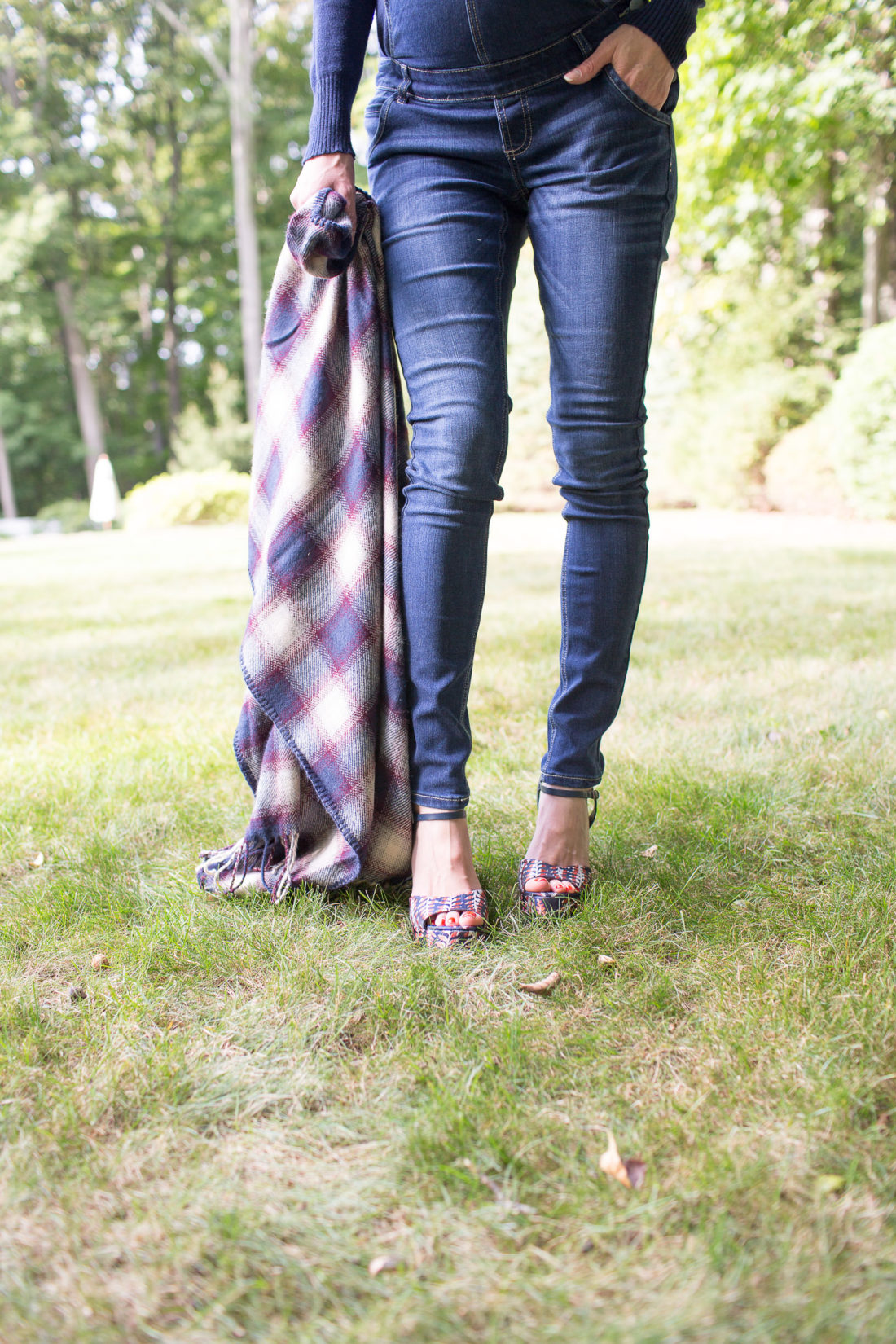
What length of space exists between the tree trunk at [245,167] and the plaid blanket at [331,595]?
51.6ft

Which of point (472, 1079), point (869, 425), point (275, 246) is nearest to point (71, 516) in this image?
point (275, 246)

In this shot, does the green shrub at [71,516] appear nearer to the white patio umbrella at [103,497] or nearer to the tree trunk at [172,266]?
the white patio umbrella at [103,497]

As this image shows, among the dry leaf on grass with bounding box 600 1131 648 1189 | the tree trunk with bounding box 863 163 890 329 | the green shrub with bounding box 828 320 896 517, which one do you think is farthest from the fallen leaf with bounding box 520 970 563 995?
the tree trunk with bounding box 863 163 890 329

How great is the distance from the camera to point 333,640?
157 cm

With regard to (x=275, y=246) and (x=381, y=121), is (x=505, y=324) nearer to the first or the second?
(x=381, y=121)

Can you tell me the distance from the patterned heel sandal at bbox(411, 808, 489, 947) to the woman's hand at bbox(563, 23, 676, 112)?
125cm

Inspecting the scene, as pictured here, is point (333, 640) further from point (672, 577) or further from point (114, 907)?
point (672, 577)

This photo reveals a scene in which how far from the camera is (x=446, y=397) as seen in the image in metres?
1.47

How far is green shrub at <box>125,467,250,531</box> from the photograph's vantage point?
45.0 feet

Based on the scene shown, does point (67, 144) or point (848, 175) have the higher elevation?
point (67, 144)

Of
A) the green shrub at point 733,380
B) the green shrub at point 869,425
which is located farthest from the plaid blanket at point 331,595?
the green shrub at point 733,380

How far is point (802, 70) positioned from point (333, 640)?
662cm

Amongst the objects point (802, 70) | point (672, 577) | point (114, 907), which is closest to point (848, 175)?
point (802, 70)

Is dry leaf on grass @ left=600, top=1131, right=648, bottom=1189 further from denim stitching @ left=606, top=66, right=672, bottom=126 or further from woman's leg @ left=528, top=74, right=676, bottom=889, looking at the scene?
denim stitching @ left=606, top=66, right=672, bottom=126
